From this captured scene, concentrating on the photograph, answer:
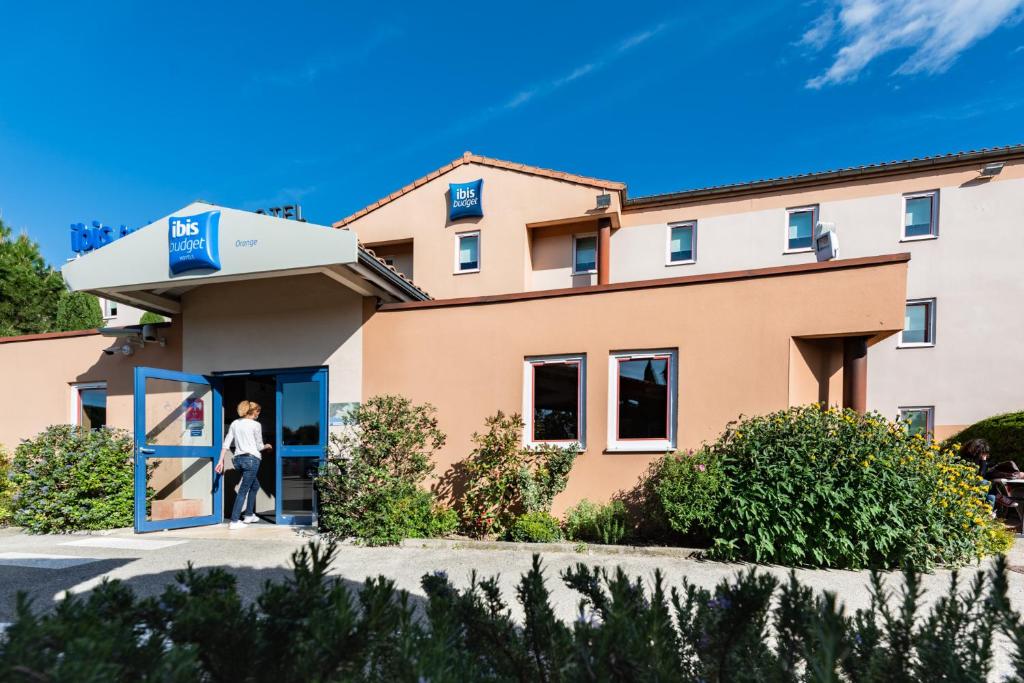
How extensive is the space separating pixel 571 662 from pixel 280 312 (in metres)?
8.27

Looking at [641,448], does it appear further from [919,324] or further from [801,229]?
[919,324]

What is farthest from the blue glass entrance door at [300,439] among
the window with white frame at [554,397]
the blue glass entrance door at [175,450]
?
the window with white frame at [554,397]

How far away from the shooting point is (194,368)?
361 inches

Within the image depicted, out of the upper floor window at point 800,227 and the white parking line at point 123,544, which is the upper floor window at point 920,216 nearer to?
the upper floor window at point 800,227

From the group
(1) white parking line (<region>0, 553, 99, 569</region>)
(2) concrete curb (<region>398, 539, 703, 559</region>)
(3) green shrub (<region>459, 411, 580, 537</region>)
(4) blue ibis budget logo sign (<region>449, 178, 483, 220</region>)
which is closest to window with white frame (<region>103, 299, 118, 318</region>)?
(4) blue ibis budget logo sign (<region>449, 178, 483, 220</region>)

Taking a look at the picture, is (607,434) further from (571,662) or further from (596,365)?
(571,662)

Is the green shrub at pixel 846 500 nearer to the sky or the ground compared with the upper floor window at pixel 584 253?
nearer to the ground

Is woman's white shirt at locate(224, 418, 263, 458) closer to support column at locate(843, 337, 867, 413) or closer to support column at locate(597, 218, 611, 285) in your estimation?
support column at locate(843, 337, 867, 413)

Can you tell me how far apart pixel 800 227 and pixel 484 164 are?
871 cm

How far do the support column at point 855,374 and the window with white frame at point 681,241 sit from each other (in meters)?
9.05

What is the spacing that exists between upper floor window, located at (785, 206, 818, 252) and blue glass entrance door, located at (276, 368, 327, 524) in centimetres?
1264

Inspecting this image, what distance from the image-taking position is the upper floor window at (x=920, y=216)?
1466cm

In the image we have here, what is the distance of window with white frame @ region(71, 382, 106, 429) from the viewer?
10188 millimetres

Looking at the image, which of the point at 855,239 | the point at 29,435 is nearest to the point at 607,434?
the point at 29,435
